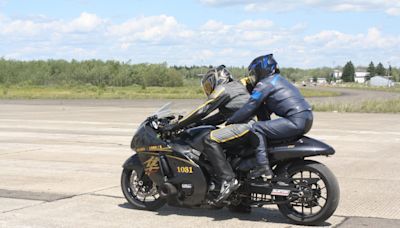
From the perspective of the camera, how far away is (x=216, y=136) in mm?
6738

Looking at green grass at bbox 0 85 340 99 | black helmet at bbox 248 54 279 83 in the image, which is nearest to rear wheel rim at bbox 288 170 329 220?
black helmet at bbox 248 54 279 83

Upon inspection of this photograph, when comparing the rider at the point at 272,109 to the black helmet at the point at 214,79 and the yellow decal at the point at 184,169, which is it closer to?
the black helmet at the point at 214,79

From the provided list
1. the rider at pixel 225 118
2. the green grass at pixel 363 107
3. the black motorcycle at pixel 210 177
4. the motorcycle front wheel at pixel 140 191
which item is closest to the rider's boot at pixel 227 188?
the rider at pixel 225 118

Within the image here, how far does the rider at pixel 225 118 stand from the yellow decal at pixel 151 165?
458 mm

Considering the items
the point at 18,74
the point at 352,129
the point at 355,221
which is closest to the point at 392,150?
the point at 352,129

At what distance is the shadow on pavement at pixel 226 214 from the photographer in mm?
6993

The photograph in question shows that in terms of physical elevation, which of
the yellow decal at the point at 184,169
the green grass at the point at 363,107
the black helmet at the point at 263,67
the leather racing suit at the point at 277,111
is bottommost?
the green grass at the point at 363,107

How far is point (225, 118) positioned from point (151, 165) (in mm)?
1050

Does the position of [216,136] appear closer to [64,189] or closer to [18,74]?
[64,189]

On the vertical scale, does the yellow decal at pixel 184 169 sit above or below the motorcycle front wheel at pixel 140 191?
above

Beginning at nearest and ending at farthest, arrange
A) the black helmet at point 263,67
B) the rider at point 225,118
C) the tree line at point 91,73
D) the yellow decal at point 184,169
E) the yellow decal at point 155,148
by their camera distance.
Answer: the rider at point 225,118 → the black helmet at point 263,67 → the yellow decal at point 184,169 → the yellow decal at point 155,148 → the tree line at point 91,73

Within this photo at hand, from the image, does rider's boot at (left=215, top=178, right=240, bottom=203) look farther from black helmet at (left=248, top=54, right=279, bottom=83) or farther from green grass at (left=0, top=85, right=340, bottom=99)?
green grass at (left=0, top=85, right=340, bottom=99)

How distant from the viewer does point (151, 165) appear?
23.9ft

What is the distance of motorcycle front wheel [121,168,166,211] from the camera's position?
7.50 meters
